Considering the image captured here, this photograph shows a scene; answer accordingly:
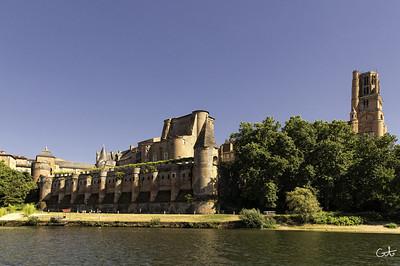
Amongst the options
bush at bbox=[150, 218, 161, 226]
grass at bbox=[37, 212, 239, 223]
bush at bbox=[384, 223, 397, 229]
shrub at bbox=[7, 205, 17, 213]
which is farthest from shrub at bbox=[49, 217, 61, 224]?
bush at bbox=[384, 223, 397, 229]

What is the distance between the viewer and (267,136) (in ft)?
197

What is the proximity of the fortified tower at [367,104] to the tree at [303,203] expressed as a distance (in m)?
57.4

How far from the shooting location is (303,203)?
48.3 m

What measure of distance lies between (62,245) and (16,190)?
52360 millimetres

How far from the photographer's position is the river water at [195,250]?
2503cm

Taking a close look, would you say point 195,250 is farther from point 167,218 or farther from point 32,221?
point 32,221

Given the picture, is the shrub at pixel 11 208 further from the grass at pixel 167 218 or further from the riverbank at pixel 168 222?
→ the grass at pixel 167 218

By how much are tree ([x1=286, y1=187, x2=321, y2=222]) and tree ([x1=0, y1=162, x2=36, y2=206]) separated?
5319 centimetres

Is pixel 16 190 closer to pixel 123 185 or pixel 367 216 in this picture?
pixel 123 185

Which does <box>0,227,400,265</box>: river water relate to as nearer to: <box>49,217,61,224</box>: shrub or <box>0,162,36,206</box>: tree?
<box>49,217,61,224</box>: shrub

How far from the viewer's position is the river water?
2503 cm

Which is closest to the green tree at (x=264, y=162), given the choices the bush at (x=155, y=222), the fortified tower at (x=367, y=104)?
the bush at (x=155, y=222)

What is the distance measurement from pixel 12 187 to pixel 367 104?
292 ft

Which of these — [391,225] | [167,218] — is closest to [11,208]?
[167,218]
